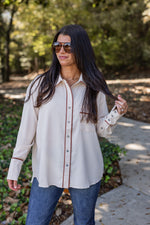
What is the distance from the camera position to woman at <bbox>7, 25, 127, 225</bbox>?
5.79ft

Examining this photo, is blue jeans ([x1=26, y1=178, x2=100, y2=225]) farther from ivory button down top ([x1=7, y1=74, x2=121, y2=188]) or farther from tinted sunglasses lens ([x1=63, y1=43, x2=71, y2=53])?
tinted sunglasses lens ([x1=63, y1=43, x2=71, y2=53])

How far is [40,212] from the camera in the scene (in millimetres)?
1804

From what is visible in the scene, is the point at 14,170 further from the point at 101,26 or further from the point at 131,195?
the point at 101,26

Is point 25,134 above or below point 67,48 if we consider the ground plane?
below

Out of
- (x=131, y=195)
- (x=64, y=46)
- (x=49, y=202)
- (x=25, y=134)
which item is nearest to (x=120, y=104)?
(x=64, y=46)

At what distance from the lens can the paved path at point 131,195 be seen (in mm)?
2828

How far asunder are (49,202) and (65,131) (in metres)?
0.52

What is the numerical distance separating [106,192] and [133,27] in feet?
44.0

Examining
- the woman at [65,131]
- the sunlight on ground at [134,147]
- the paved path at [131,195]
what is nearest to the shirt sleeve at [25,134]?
the woman at [65,131]

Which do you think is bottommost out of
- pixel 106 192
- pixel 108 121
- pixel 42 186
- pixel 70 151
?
pixel 106 192

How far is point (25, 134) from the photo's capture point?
71.1 inches

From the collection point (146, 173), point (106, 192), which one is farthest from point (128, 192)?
point (146, 173)

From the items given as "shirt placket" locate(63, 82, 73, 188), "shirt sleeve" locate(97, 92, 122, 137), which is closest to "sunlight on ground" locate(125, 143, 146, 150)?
"shirt sleeve" locate(97, 92, 122, 137)

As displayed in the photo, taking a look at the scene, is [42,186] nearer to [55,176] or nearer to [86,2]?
[55,176]
